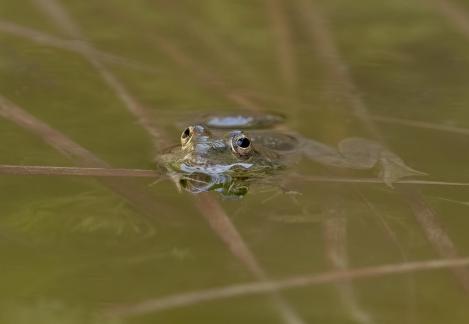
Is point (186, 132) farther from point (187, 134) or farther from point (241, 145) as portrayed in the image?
point (241, 145)

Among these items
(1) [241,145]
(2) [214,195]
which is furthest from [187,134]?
(2) [214,195]

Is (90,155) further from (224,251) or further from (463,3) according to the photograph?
(463,3)

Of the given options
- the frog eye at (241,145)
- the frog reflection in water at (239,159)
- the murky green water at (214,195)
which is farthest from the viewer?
the frog eye at (241,145)

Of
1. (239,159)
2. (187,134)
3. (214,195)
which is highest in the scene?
(187,134)

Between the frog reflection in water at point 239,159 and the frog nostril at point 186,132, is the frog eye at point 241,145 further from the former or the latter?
the frog nostril at point 186,132

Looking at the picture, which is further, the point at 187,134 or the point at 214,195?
the point at 187,134

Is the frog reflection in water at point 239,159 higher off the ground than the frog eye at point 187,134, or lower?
lower

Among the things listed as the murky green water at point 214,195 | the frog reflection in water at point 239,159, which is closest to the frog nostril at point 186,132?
the frog reflection in water at point 239,159

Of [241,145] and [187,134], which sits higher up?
Answer: [187,134]
